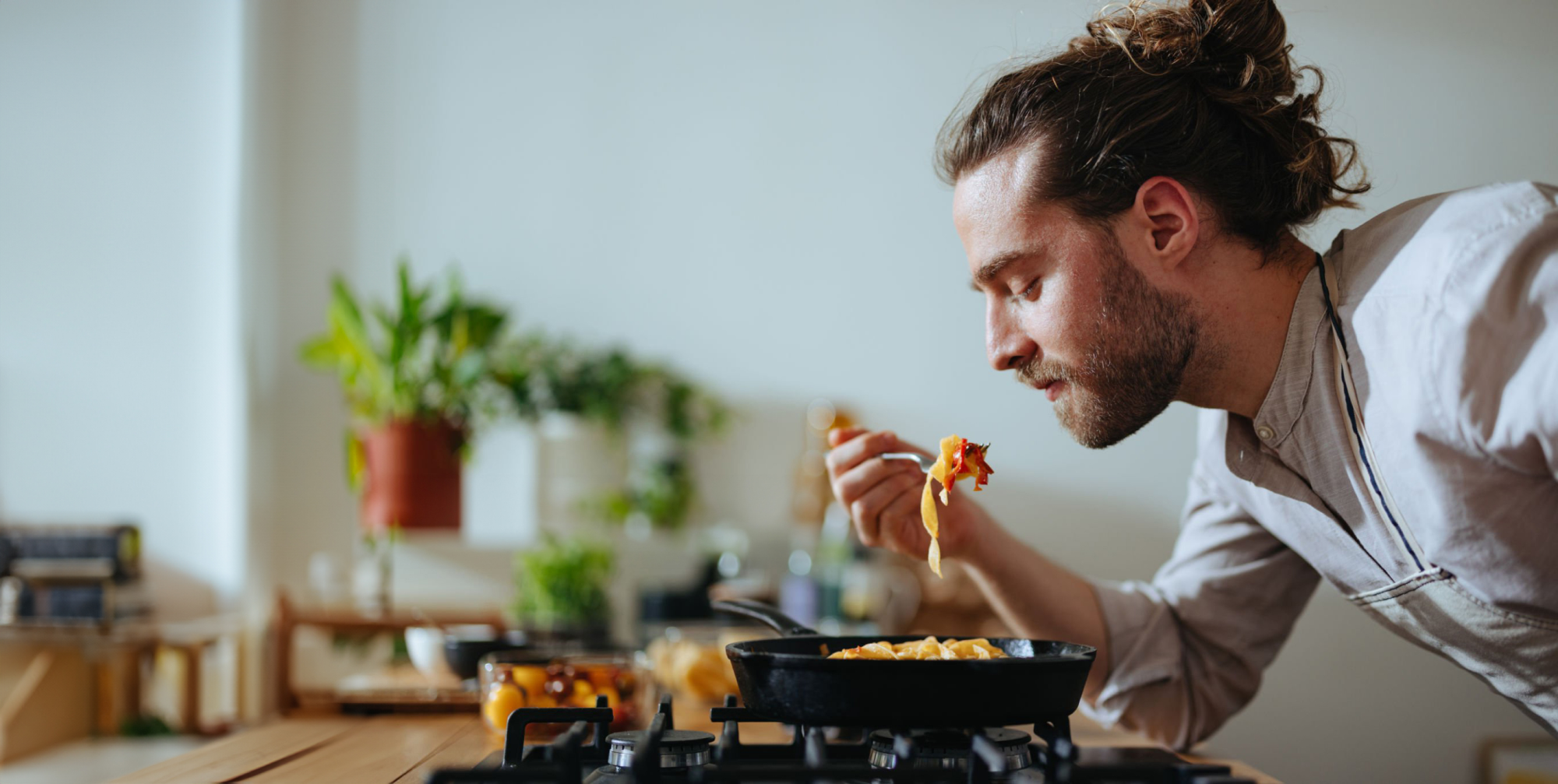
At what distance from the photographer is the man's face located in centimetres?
108

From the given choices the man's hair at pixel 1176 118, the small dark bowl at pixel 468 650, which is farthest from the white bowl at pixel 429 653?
the man's hair at pixel 1176 118

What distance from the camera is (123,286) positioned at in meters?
3.08

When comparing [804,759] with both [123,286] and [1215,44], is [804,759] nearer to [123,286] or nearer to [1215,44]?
[1215,44]

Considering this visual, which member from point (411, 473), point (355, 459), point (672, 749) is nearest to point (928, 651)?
point (672, 749)

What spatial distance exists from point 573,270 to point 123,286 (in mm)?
1234

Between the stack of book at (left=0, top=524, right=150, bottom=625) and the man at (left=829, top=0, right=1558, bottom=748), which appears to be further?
the stack of book at (left=0, top=524, right=150, bottom=625)

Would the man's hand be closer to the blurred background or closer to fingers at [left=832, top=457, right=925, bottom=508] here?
fingers at [left=832, top=457, right=925, bottom=508]

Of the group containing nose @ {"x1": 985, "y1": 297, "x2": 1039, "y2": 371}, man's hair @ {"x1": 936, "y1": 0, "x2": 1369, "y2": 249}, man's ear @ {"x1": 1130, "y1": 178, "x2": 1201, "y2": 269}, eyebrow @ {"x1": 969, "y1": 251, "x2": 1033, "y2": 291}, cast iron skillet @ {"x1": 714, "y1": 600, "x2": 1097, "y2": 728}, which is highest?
man's hair @ {"x1": 936, "y1": 0, "x2": 1369, "y2": 249}

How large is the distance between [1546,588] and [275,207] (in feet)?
10.5

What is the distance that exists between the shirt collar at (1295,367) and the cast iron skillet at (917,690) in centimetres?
38

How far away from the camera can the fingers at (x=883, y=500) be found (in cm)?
118

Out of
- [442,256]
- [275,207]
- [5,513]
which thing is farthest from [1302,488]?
[5,513]

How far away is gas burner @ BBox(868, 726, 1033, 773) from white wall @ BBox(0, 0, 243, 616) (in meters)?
2.69

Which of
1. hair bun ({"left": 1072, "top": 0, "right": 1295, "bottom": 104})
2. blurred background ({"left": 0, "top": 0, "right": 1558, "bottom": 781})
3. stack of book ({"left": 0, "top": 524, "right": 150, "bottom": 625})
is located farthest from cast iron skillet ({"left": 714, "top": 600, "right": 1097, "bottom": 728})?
stack of book ({"left": 0, "top": 524, "right": 150, "bottom": 625})
